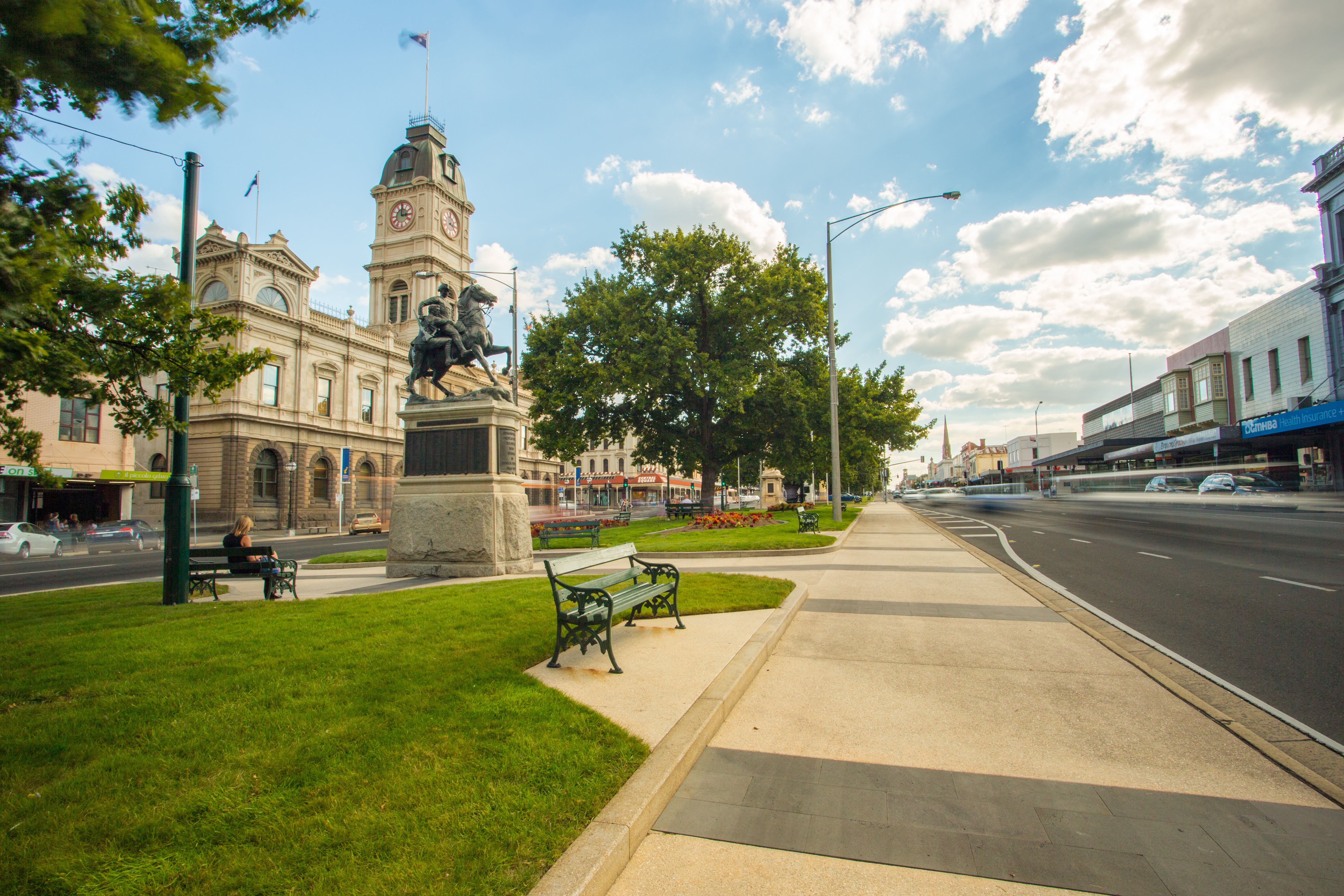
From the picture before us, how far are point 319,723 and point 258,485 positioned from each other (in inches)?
1687

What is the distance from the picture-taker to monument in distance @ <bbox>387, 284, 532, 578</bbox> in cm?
1145

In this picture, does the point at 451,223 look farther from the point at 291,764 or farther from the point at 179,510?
→ the point at 291,764

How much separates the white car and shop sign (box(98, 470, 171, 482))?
888 centimetres

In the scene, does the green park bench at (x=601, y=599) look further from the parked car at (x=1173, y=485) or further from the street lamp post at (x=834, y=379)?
the parked car at (x=1173, y=485)

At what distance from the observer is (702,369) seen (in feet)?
82.1

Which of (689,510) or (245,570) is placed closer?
(245,570)

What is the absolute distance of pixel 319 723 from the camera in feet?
12.6

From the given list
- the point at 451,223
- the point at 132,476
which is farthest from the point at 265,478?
the point at 451,223

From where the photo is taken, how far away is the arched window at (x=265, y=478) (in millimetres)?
38969

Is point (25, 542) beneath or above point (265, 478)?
beneath

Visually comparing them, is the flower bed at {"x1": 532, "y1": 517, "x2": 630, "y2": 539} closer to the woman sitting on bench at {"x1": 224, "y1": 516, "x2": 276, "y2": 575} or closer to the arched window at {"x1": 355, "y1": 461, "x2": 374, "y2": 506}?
the woman sitting on bench at {"x1": 224, "y1": 516, "x2": 276, "y2": 575}

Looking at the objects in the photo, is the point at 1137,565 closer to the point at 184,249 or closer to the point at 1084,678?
the point at 1084,678

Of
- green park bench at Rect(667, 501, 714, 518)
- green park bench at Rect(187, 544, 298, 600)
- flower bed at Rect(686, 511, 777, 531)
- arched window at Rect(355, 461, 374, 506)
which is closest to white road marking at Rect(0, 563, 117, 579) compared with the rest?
green park bench at Rect(187, 544, 298, 600)

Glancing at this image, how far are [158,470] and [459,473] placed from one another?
42.3 meters
